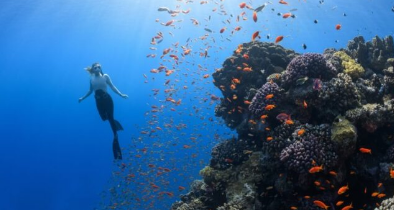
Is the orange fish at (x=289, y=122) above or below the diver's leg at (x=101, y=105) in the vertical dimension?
below

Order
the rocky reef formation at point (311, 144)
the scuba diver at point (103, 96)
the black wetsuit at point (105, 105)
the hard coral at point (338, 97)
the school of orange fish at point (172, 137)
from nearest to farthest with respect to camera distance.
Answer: the rocky reef formation at point (311, 144) → the hard coral at point (338, 97) → the school of orange fish at point (172, 137) → the scuba diver at point (103, 96) → the black wetsuit at point (105, 105)

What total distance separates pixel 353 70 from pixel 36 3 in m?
36.5

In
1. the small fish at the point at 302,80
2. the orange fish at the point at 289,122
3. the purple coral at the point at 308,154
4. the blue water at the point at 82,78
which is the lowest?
the purple coral at the point at 308,154

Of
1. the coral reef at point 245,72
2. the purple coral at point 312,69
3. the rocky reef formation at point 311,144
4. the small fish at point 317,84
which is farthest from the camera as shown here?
the coral reef at point 245,72

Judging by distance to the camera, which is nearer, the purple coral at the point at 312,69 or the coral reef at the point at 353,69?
the purple coral at the point at 312,69

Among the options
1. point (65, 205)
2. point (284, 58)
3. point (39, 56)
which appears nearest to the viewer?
point (284, 58)

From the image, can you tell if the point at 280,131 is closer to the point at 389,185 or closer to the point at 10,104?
the point at 389,185

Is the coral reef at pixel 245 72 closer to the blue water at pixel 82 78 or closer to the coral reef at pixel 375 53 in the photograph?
the coral reef at pixel 375 53

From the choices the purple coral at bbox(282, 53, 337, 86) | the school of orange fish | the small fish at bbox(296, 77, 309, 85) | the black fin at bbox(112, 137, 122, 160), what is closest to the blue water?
the school of orange fish

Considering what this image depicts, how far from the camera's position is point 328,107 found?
759cm

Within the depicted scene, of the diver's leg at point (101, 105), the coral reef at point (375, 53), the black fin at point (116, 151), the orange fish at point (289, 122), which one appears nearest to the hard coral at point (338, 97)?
the orange fish at point (289, 122)

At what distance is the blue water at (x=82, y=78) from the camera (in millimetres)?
33844

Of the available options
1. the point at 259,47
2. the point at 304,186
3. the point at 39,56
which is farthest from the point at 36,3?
the point at 39,56

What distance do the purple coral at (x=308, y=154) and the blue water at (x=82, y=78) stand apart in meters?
7.96
